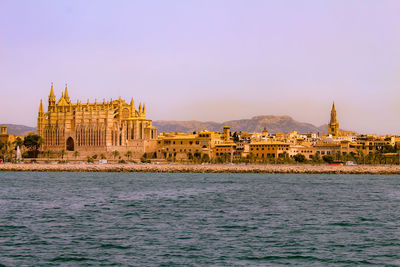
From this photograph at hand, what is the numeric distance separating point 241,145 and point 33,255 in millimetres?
126189

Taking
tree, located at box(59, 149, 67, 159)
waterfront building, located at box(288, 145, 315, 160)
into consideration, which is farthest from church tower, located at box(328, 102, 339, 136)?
tree, located at box(59, 149, 67, 159)

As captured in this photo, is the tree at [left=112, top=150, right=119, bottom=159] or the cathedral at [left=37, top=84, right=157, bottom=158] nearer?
the tree at [left=112, top=150, right=119, bottom=159]

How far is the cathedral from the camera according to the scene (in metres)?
149

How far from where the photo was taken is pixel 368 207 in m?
37.0

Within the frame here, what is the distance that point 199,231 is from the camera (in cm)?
2628

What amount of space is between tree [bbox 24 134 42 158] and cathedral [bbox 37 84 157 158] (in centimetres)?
238

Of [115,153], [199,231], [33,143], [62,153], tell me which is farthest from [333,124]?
[199,231]

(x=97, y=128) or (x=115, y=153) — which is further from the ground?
(x=97, y=128)

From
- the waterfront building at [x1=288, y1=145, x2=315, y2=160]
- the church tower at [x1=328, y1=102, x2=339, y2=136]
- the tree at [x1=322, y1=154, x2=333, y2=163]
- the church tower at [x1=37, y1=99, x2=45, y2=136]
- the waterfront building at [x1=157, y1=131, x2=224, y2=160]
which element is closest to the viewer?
the tree at [x1=322, y1=154, x2=333, y2=163]

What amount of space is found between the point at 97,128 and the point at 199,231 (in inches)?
5092

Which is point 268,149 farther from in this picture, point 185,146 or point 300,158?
point 185,146

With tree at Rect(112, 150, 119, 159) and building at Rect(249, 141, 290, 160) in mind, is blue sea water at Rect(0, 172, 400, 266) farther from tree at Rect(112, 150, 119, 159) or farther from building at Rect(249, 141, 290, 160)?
tree at Rect(112, 150, 119, 159)

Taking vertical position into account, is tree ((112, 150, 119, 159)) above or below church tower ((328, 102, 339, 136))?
below

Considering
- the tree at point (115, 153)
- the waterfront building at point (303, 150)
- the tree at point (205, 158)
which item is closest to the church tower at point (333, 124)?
the waterfront building at point (303, 150)
